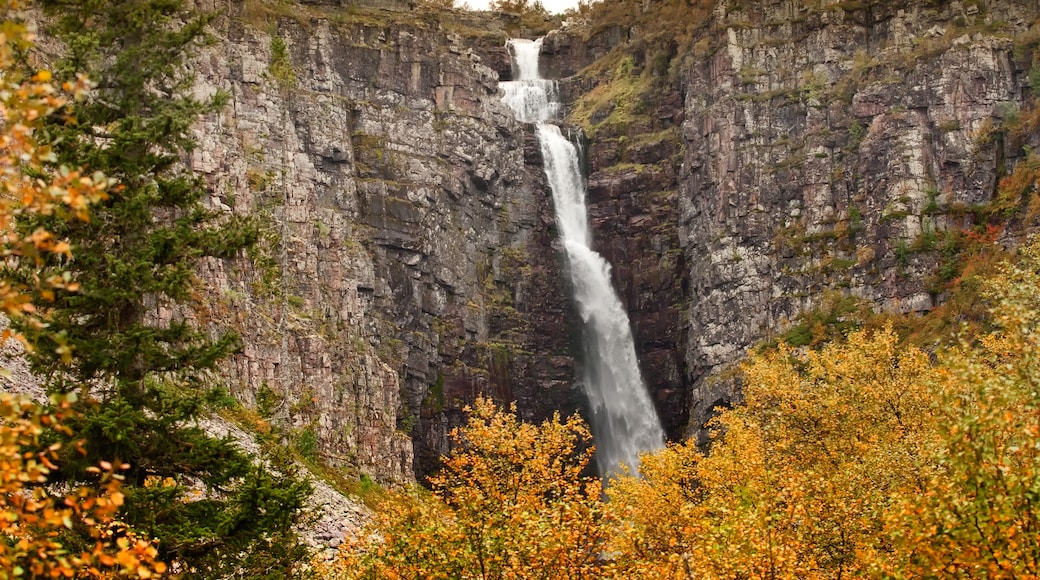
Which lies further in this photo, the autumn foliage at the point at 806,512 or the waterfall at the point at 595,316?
the waterfall at the point at 595,316

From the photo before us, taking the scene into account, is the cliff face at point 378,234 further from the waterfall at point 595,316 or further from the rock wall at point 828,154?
the rock wall at point 828,154

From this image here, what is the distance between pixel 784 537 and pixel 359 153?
6707cm

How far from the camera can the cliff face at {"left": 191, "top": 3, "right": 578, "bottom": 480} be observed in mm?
68688

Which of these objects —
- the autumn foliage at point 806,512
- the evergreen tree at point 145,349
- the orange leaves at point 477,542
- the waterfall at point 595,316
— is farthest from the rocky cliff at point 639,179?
the evergreen tree at point 145,349

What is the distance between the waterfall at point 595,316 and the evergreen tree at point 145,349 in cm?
6371

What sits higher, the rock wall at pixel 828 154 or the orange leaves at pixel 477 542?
the rock wall at pixel 828 154

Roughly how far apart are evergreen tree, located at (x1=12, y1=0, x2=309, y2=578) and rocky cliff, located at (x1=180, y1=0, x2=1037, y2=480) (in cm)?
4569

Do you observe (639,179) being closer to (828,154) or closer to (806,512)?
(828,154)

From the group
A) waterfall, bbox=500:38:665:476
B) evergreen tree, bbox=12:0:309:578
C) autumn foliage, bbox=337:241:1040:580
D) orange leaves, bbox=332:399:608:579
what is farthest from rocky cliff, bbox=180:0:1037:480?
evergreen tree, bbox=12:0:309:578

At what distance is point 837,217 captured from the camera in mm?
89688

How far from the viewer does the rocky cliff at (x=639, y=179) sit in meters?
83.3

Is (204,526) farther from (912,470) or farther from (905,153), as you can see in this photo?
(905,153)

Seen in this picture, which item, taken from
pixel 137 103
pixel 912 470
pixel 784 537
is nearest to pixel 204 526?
pixel 137 103

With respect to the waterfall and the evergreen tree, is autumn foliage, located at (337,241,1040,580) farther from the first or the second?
the waterfall
